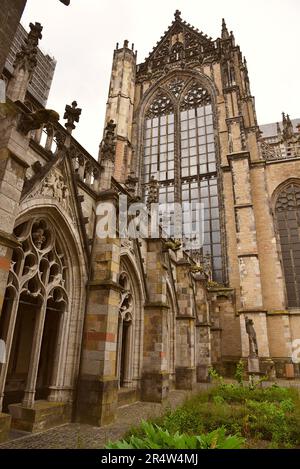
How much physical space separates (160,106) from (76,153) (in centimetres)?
2200

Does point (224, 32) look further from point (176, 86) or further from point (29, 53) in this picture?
point (29, 53)

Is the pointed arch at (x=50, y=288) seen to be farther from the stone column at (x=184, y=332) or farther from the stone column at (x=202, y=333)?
the stone column at (x=202, y=333)

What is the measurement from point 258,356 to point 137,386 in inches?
342

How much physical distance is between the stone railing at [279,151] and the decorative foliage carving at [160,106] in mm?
9212

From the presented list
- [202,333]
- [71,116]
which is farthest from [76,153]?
[202,333]

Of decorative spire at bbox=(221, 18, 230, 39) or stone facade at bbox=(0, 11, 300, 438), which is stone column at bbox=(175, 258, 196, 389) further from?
decorative spire at bbox=(221, 18, 230, 39)

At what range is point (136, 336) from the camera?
991 centimetres

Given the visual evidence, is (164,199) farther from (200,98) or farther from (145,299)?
(145,299)

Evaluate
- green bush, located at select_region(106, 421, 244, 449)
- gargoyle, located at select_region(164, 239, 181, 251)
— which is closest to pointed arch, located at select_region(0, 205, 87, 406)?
green bush, located at select_region(106, 421, 244, 449)

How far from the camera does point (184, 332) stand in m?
13.1

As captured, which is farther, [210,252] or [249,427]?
[210,252]

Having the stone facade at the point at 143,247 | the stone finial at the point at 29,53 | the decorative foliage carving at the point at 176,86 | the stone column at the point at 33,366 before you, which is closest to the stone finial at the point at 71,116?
the stone facade at the point at 143,247

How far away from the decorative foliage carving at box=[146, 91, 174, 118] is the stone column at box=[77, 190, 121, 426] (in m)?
22.4
